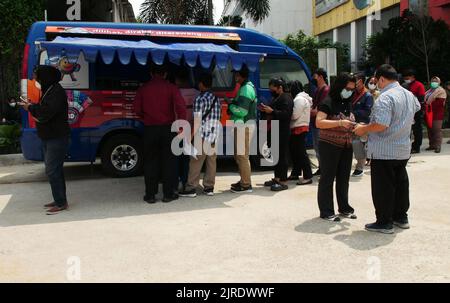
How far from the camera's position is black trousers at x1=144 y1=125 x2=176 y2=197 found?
268 inches

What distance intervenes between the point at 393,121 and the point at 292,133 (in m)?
2.89

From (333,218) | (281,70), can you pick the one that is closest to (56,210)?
(333,218)

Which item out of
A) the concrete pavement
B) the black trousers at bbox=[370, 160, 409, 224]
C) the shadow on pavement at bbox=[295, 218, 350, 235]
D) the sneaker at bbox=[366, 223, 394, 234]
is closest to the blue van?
the concrete pavement

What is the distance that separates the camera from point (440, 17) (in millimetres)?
19172

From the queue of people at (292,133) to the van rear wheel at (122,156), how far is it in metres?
1.29

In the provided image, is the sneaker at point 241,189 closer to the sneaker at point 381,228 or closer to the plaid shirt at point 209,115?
the plaid shirt at point 209,115

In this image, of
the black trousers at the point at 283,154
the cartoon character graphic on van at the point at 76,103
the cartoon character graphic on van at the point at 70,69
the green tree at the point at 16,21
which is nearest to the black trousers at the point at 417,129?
the black trousers at the point at 283,154

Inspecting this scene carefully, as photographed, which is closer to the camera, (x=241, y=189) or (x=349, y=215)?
(x=349, y=215)

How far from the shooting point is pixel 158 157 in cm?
696

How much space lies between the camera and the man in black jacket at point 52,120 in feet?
20.2

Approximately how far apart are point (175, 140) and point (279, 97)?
1701 millimetres

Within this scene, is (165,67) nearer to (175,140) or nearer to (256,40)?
(175,140)

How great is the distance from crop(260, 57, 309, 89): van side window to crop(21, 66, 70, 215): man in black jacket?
3.93m

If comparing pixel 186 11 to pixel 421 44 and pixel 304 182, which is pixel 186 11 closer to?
pixel 421 44
